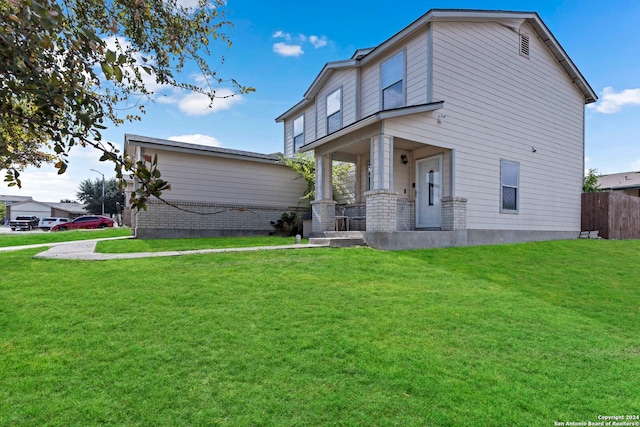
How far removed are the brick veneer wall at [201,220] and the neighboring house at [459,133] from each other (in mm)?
3947

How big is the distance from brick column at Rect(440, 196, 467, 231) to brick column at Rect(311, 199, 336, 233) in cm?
346

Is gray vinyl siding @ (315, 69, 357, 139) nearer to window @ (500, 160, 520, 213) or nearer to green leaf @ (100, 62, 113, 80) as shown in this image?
window @ (500, 160, 520, 213)

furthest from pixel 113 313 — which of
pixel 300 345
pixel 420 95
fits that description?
pixel 420 95

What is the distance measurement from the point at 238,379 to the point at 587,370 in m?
3.33

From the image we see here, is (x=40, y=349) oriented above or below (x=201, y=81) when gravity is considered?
below

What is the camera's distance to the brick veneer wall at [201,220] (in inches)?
510

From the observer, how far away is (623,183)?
28875mm

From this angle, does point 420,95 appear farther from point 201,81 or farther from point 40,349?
point 40,349

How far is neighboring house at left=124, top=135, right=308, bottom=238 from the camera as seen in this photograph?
1305 cm

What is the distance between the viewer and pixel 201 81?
4.14 m

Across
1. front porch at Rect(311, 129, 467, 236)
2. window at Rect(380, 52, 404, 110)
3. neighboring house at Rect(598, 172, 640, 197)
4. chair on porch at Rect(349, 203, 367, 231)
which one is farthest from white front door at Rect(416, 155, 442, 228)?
neighboring house at Rect(598, 172, 640, 197)

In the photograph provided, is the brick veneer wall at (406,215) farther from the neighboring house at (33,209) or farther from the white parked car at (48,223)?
the neighboring house at (33,209)

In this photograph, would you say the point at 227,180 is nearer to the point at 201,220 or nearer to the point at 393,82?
the point at 201,220

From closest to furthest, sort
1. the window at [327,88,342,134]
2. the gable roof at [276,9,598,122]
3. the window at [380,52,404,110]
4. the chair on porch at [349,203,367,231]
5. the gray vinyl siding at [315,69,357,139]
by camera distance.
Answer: the gable roof at [276,9,598,122] < the window at [380,52,404,110] < the chair on porch at [349,203,367,231] < the gray vinyl siding at [315,69,357,139] < the window at [327,88,342,134]
